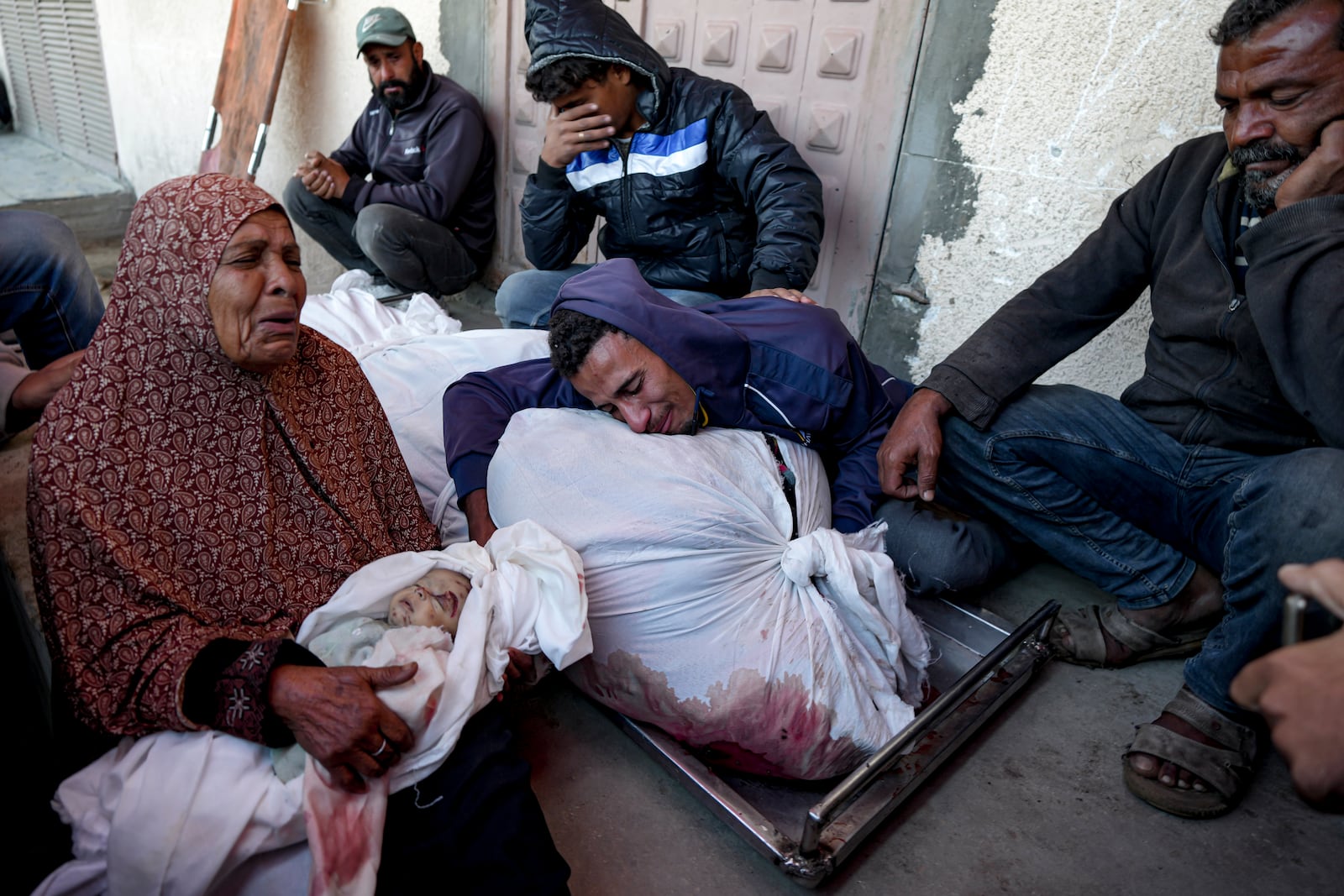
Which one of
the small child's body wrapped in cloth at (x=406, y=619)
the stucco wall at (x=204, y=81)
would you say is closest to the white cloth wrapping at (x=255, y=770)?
the small child's body wrapped in cloth at (x=406, y=619)

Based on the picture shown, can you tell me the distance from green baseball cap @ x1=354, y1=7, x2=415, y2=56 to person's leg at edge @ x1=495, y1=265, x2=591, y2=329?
1.44 metres

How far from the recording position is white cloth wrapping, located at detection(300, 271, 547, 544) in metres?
2.22

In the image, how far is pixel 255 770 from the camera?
127 centimetres

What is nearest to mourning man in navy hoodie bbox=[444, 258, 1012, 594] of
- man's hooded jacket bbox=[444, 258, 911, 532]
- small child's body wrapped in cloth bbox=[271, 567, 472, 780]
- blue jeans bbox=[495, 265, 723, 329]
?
man's hooded jacket bbox=[444, 258, 911, 532]

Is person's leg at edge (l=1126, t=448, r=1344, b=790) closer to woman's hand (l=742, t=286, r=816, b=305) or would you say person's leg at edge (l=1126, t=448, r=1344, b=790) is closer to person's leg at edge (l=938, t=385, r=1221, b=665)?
person's leg at edge (l=938, t=385, r=1221, b=665)

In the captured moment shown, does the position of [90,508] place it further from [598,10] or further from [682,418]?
[598,10]

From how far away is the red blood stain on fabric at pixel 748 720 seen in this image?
61.7 inches

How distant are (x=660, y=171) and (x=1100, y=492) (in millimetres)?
1713

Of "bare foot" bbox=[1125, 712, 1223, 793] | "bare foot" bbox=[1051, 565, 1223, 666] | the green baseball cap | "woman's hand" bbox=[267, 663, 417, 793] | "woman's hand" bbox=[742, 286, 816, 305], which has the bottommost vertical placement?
"bare foot" bbox=[1125, 712, 1223, 793]

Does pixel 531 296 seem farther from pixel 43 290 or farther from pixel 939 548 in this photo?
pixel 939 548

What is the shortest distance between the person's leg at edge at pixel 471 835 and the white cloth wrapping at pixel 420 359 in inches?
31.6

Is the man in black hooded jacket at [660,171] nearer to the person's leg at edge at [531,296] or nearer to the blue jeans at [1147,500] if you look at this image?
the person's leg at edge at [531,296]

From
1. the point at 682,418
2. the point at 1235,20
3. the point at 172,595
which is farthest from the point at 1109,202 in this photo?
the point at 172,595

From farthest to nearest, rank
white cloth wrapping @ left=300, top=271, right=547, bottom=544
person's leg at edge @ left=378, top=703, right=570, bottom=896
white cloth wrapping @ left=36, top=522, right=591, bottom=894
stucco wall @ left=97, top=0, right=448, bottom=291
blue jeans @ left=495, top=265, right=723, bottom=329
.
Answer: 1. stucco wall @ left=97, top=0, right=448, bottom=291
2. blue jeans @ left=495, top=265, right=723, bottom=329
3. white cloth wrapping @ left=300, top=271, right=547, bottom=544
4. person's leg at edge @ left=378, top=703, right=570, bottom=896
5. white cloth wrapping @ left=36, top=522, right=591, bottom=894
